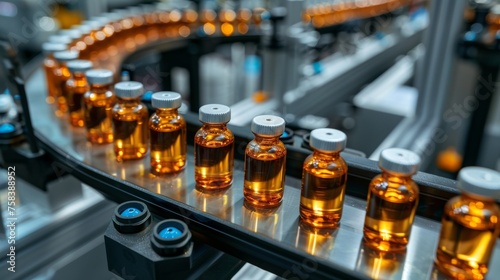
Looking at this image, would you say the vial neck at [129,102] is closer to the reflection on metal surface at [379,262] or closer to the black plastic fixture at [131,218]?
the black plastic fixture at [131,218]

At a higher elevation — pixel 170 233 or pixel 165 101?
pixel 165 101

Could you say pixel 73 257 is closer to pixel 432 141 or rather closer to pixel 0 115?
pixel 0 115

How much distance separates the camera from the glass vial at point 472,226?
16.9 inches

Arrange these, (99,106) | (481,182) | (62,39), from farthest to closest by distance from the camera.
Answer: (62,39)
(99,106)
(481,182)

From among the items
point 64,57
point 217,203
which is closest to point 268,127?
point 217,203

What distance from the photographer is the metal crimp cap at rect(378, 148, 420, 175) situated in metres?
0.47

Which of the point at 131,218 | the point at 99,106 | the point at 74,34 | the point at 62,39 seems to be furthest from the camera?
the point at 74,34

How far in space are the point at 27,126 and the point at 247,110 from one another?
0.95 meters

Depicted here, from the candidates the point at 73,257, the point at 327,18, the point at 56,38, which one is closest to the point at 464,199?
the point at 73,257

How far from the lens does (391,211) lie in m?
0.49

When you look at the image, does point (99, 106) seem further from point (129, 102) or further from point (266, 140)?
point (266, 140)

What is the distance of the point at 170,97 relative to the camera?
2.05 ft

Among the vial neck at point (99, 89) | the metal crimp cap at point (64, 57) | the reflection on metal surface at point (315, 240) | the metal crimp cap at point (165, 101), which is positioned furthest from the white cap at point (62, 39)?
the reflection on metal surface at point (315, 240)

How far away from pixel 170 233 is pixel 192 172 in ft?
0.61
